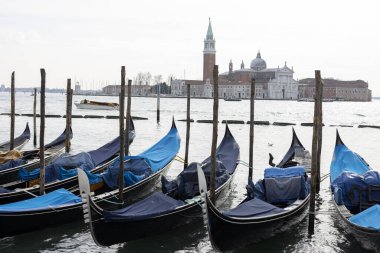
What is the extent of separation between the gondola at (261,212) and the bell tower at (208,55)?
87.9 metres

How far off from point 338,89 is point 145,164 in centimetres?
10625

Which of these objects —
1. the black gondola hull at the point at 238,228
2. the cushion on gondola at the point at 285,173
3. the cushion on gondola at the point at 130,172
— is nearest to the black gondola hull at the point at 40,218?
the cushion on gondola at the point at 130,172

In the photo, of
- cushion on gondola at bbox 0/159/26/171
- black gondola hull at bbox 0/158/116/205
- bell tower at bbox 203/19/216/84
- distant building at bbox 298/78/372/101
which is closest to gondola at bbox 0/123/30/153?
cushion on gondola at bbox 0/159/26/171

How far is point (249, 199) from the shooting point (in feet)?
24.6

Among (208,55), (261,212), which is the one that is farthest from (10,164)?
(208,55)

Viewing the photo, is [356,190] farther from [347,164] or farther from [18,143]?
[18,143]

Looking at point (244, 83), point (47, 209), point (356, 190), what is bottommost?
point (47, 209)

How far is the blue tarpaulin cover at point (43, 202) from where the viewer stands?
649 cm

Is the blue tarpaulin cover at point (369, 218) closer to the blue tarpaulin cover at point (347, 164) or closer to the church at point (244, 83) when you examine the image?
the blue tarpaulin cover at point (347, 164)

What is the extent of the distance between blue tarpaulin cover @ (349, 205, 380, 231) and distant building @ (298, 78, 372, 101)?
101 metres

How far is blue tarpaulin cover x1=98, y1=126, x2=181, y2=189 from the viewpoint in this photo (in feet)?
27.4

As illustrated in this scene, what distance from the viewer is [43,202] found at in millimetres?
6848

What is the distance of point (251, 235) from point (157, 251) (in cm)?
117

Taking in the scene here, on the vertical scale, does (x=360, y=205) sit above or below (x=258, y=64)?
below
